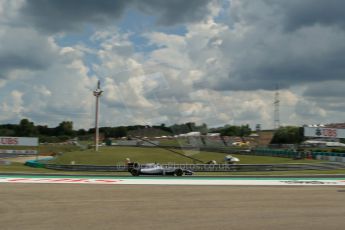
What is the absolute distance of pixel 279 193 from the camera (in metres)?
15.6

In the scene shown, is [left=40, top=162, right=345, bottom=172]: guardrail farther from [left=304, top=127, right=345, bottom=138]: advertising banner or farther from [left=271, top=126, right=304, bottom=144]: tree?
[left=271, top=126, right=304, bottom=144]: tree

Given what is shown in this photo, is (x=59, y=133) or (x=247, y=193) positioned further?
(x=59, y=133)

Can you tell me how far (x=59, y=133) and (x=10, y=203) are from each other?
155289 millimetres

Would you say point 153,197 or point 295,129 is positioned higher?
point 295,129

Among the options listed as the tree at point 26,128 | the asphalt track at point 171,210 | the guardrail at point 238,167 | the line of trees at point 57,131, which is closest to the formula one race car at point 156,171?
the guardrail at point 238,167

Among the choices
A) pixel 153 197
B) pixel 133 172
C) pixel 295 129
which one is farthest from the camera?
Result: pixel 295 129

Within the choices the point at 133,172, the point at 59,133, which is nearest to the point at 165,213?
the point at 133,172

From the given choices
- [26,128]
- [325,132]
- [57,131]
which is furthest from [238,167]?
[57,131]

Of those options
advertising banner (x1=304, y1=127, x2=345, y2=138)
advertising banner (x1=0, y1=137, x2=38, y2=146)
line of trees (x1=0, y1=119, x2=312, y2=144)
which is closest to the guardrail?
line of trees (x1=0, y1=119, x2=312, y2=144)

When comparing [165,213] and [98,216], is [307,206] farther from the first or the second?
[98,216]

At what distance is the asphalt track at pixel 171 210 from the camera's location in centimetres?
942

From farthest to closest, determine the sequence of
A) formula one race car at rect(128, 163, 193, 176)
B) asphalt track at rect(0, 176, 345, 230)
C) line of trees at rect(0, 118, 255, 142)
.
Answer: line of trees at rect(0, 118, 255, 142) < formula one race car at rect(128, 163, 193, 176) < asphalt track at rect(0, 176, 345, 230)

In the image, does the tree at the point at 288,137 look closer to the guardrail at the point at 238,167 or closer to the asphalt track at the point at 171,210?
the guardrail at the point at 238,167

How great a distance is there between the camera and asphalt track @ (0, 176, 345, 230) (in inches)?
371
